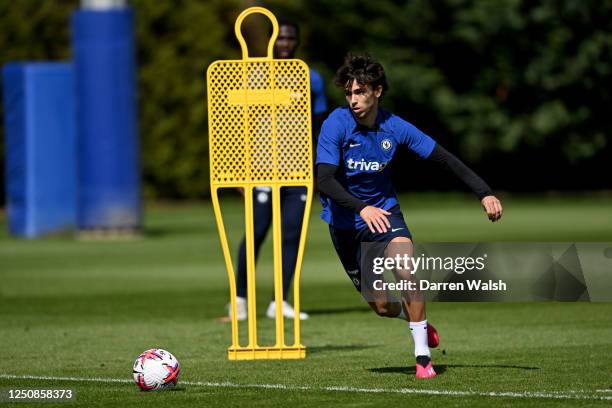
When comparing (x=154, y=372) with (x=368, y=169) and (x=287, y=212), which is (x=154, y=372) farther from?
(x=287, y=212)

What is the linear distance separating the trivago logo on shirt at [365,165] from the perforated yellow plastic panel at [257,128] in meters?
0.78

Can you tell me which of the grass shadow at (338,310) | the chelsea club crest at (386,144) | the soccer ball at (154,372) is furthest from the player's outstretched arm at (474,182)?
the grass shadow at (338,310)

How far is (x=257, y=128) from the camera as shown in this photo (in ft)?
31.4

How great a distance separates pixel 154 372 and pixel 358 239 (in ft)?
5.43

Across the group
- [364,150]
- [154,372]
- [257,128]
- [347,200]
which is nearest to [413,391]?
[347,200]

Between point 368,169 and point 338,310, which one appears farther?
point 338,310

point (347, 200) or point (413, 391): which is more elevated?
point (347, 200)

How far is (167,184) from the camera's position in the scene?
4438 cm

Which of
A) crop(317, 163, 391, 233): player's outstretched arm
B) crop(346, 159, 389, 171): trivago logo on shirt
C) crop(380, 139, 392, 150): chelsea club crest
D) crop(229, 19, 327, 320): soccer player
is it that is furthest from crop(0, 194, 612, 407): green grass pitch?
crop(380, 139, 392, 150): chelsea club crest

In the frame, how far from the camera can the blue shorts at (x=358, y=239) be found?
8.74m

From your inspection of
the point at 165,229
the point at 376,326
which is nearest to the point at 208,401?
the point at 376,326

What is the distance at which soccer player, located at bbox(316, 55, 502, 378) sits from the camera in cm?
860

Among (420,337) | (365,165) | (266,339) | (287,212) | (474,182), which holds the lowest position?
(266,339)

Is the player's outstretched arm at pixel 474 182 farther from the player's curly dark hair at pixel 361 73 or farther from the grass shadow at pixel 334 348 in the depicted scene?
the grass shadow at pixel 334 348
